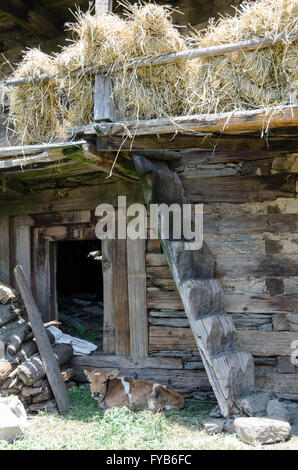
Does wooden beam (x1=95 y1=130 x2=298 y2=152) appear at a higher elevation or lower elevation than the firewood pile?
higher

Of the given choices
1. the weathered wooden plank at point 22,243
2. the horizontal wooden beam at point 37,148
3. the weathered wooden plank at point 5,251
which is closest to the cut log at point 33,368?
the weathered wooden plank at point 22,243

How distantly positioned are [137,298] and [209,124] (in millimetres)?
2616

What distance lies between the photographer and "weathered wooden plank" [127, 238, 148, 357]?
20.1ft

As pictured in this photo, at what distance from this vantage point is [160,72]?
16.0 ft

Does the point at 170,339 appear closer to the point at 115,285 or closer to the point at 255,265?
the point at 115,285

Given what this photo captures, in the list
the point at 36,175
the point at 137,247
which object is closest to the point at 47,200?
the point at 36,175

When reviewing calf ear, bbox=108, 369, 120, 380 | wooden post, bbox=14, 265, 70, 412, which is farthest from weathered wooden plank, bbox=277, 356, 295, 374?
wooden post, bbox=14, 265, 70, 412

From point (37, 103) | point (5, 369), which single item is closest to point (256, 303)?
point (5, 369)

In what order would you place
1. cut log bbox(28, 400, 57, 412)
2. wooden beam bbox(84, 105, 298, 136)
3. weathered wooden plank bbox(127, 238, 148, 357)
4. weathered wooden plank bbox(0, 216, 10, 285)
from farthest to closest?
1. weathered wooden plank bbox(0, 216, 10, 285)
2. weathered wooden plank bbox(127, 238, 148, 357)
3. cut log bbox(28, 400, 57, 412)
4. wooden beam bbox(84, 105, 298, 136)

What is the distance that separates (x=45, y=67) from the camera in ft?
17.4

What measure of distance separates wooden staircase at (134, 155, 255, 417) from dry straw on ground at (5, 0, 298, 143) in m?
0.82

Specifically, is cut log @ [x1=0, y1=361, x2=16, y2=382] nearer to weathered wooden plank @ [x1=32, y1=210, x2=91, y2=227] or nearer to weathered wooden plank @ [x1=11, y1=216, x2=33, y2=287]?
weathered wooden plank @ [x1=11, y1=216, x2=33, y2=287]

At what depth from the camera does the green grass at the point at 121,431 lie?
439 cm

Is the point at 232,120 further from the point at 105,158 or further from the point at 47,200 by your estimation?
the point at 47,200
